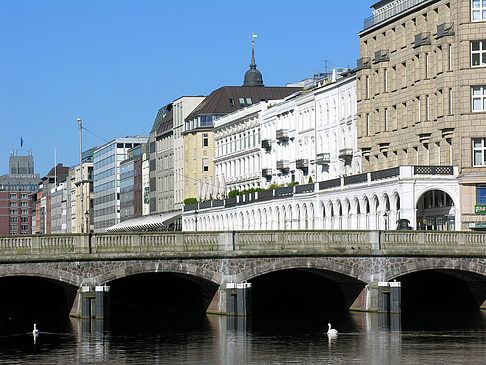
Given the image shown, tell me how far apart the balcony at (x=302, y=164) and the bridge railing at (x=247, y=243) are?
2460 inches

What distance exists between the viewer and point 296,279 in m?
95.6

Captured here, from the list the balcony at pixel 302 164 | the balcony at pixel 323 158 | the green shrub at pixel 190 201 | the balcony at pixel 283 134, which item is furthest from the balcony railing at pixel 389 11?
the green shrub at pixel 190 201

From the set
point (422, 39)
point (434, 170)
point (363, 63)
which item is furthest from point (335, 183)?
point (422, 39)

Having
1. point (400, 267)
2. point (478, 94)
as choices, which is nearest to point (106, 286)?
point (400, 267)

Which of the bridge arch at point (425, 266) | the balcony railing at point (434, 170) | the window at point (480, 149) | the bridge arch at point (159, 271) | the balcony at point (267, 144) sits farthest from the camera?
the balcony at point (267, 144)

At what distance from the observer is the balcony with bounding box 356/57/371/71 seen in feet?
406

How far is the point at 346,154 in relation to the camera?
131m

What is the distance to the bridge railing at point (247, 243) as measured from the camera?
79125mm

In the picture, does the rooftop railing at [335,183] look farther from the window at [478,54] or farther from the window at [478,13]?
the window at [478,13]

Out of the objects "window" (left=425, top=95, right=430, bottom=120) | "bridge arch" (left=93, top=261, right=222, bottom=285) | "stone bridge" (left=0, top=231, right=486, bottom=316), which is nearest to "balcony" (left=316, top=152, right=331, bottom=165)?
"window" (left=425, top=95, right=430, bottom=120)

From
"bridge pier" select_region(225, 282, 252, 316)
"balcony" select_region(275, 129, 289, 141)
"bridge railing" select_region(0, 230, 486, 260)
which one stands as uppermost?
"balcony" select_region(275, 129, 289, 141)

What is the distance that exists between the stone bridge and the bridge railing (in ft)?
0.20

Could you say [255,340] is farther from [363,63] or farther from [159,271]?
[363,63]

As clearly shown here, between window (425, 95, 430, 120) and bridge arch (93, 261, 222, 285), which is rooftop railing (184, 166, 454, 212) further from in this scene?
bridge arch (93, 261, 222, 285)
